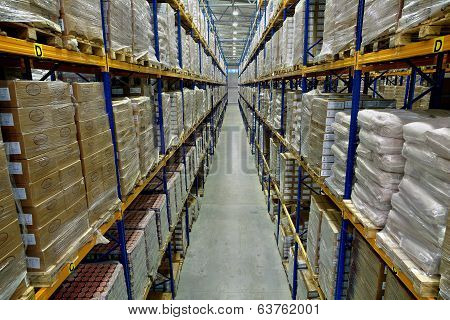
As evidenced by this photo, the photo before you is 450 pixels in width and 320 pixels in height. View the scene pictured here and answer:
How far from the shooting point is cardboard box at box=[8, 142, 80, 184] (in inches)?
64.5

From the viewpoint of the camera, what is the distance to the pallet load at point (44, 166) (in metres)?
1.61

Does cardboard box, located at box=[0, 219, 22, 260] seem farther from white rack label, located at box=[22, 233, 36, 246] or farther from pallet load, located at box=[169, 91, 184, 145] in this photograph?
pallet load, located at box=[169, 91, 184, 145]

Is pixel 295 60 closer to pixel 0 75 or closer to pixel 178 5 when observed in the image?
pixel 178 5

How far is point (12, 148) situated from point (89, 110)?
2.57 ft

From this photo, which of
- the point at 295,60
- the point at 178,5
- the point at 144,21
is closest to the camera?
the point at 144,21

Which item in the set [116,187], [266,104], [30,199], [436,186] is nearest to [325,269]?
[436,186]

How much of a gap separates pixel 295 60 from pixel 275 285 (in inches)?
171

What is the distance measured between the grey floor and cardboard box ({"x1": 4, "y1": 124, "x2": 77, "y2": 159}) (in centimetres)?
451

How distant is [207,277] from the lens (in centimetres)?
602

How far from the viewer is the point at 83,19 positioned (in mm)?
2268

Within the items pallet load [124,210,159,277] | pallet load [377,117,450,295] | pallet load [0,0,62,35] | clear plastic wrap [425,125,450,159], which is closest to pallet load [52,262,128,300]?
pallet load [124,210,159,277]

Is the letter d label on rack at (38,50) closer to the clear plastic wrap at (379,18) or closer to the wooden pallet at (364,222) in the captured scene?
the clear plastic wrap at (379,18)

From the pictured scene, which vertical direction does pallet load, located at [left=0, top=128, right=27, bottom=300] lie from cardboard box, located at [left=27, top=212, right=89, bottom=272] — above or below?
above

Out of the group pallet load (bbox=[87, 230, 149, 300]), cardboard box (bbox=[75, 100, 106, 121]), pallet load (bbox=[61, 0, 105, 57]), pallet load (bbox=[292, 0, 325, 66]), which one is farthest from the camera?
pallet load (bbox=[292, 0, 325, 66])
